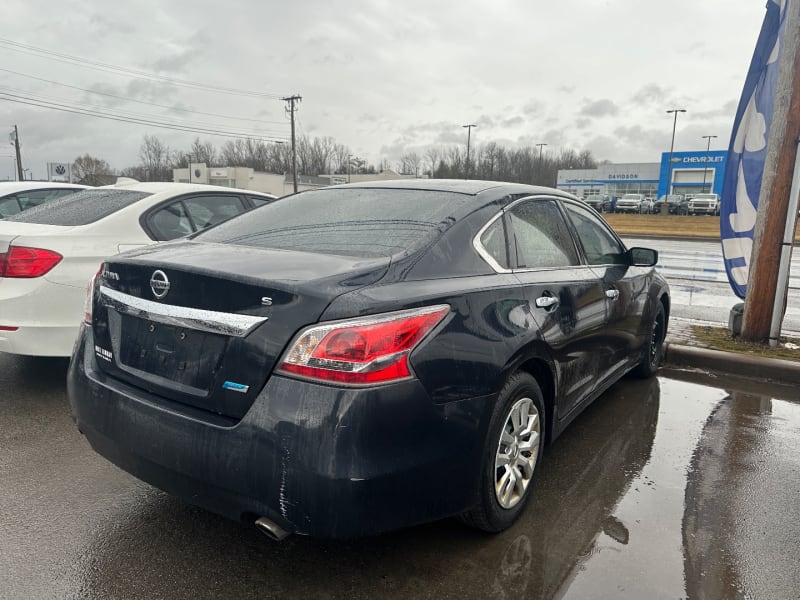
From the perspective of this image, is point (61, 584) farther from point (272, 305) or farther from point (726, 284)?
point (726, 284)

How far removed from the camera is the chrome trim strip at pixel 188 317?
6.86ft

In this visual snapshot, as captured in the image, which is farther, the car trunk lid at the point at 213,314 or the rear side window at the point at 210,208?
the rear side window at the point at 210,208

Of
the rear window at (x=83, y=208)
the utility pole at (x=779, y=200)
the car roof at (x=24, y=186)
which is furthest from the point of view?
the car roof at (x=24, y=186)

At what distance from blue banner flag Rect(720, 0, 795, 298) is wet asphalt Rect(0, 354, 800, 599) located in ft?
10.4

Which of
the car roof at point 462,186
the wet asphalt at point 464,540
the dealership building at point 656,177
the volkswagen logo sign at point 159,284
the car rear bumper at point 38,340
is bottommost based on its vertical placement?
the wet asphalt at point 464,540

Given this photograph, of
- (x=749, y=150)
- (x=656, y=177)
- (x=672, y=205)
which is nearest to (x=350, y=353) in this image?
(x=749, y=150)

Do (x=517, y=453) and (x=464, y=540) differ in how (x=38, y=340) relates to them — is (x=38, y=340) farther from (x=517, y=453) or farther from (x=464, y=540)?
(x=517, y=453)

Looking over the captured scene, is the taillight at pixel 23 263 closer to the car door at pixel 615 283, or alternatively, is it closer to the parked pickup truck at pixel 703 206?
the car door at pixel 615 283

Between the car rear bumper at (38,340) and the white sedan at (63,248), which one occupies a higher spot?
the white sedan at (63,248)

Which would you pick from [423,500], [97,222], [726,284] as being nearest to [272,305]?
[423,500]

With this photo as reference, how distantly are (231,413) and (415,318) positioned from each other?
74 cm

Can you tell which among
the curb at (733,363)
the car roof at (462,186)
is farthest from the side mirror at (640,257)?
the curb at (733,363)

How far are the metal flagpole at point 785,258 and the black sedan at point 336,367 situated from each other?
152 inches

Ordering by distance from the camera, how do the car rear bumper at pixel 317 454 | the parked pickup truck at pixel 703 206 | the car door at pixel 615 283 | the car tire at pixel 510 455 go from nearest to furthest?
the car rear bumper at pixel 317 454 → the car tire at pixel 510 455 → the car door at pixel 615 283 → the parked pickup truck at pixel 703 206
